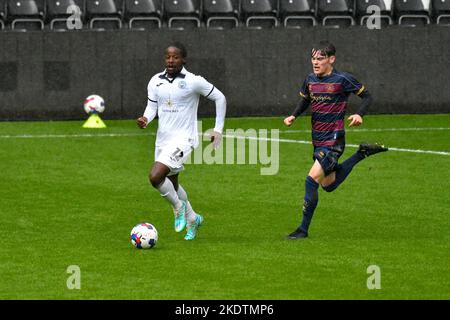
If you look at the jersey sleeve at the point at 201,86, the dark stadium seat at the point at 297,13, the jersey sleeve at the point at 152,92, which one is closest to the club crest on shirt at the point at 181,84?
the jersey sleeve at the point at 201,86

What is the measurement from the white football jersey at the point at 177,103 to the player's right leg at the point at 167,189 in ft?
1.20

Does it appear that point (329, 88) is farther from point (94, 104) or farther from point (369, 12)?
point (369, 12)

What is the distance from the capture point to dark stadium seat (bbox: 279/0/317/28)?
29.3 metres

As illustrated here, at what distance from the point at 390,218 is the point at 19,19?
15.6 m

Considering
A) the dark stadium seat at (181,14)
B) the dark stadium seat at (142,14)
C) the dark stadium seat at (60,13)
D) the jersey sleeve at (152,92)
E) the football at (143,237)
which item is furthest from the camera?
the dark stadium seat at (181,14)

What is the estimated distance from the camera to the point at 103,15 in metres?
28.5

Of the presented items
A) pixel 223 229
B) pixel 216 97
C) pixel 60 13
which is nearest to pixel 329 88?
pixel 216 97

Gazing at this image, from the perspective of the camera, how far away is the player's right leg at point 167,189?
42.1 feet

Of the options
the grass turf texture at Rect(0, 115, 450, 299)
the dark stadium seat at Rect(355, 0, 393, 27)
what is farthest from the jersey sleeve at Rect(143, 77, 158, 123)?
the dark stadium seat at Rect(355, 0, 393, 27)

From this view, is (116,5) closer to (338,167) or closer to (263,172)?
(263,172)

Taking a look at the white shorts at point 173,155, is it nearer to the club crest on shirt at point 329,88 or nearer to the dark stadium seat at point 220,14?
the club crest on shirt at point 329,88

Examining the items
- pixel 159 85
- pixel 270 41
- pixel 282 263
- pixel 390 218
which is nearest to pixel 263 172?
pixel 390 218

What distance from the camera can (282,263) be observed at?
11.5m

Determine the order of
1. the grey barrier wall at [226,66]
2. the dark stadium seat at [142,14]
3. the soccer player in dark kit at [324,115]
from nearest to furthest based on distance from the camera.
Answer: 1. the soccer player in dark kit at [324,115]
2. the grey barrier wall at [226,66]
3. the dark stadium seat at [142,14]
